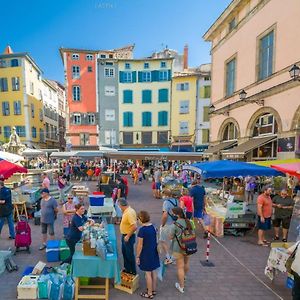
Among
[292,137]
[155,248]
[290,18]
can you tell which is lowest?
[155,248]

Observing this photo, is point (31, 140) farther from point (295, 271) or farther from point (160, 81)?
point (295, 271)

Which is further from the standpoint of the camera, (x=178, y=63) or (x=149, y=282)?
(x=178, y=63)

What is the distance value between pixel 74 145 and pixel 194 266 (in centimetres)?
2894

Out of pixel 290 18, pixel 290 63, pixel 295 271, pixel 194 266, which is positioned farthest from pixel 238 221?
pixel 290 18

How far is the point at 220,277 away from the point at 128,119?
2896cm

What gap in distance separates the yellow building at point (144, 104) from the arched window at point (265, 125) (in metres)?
17.7

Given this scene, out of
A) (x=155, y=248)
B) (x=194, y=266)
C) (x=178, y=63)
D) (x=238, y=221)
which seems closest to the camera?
(x=155, y=248)

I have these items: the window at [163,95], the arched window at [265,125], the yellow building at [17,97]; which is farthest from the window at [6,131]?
the arched window at [265,125]

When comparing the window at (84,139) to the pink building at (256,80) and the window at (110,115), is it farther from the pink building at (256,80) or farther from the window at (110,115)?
the pink building at (256,80)

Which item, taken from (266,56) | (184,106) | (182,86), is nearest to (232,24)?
(266,56)

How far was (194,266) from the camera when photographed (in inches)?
219

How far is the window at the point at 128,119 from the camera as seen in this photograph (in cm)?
3269

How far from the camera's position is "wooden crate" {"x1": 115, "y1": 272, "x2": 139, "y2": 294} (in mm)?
4455

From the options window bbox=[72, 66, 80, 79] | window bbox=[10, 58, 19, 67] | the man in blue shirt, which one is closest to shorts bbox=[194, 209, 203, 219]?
the man in blue shirt
